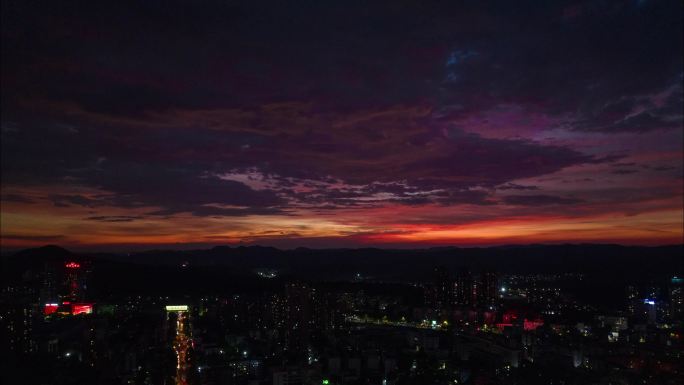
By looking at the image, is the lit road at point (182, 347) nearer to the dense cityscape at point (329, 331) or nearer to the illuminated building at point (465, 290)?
the dense cityscape at point (329, 331)

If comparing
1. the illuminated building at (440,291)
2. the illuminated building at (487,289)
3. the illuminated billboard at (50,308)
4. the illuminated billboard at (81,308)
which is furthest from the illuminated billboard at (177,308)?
the illuminated building at (487,289)

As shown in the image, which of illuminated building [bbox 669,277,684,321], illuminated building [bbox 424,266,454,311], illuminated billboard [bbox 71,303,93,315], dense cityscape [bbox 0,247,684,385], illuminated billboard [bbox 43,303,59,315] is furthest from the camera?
illuminated building [bbox 424,266,454,311]

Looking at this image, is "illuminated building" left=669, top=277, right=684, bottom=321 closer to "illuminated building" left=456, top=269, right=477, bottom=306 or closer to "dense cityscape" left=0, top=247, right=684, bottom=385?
"dense cityscape" left=0, top=247, right=684, bottom=385

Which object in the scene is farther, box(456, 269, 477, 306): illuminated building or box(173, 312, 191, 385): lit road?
box(456, 269, 477, 306): illuminated building

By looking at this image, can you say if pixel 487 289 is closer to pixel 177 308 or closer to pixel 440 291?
pixel 440 291

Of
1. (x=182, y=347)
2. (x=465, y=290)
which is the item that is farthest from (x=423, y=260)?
(x=182, y=347)

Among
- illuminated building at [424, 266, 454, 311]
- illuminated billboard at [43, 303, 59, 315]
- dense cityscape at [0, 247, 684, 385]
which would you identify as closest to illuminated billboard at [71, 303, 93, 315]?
dense cityscape at [0, 247, 684, 385]
